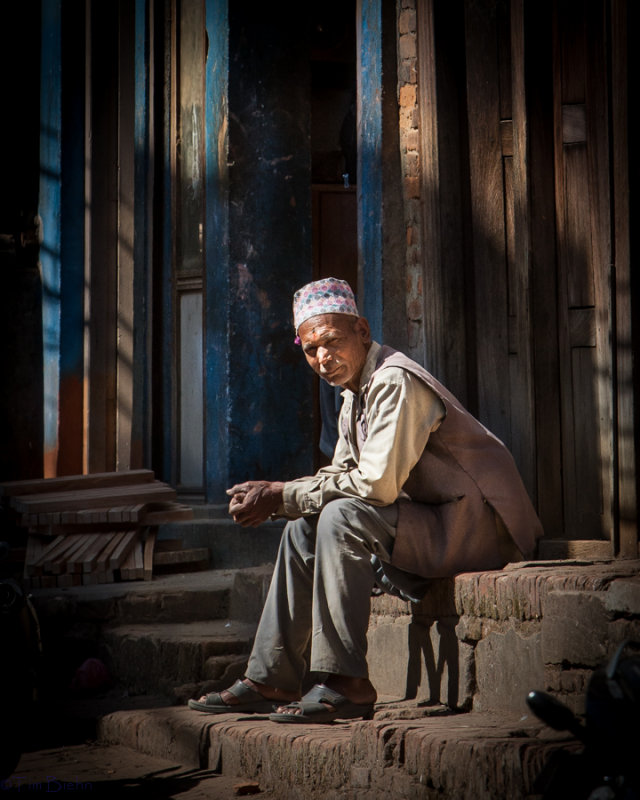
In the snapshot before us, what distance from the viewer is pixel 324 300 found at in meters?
4.33

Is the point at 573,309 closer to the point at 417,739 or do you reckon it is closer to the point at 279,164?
the point at 417,739

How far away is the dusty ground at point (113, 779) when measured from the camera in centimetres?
385

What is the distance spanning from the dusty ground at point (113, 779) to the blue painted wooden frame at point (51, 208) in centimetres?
481

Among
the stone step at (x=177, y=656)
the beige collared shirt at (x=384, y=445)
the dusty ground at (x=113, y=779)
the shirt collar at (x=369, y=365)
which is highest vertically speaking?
the shirt collar at (x=369, y=365)

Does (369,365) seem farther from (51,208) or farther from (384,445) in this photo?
(51,208)

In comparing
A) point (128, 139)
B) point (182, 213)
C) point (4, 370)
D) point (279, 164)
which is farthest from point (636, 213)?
point (4, 370)

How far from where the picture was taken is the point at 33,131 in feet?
35.8

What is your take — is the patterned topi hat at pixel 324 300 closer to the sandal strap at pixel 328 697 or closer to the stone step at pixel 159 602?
the sandal strap at pixel 328 697

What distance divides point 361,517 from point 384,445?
27 cm

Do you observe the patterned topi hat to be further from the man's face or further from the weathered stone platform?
the weathered stone platform

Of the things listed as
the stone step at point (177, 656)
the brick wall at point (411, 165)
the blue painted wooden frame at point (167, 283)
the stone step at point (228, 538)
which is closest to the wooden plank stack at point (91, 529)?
the stone step at point (228, 538)

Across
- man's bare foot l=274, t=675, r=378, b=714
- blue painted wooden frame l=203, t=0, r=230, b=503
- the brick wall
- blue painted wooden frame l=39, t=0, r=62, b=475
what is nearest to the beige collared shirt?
man's bare foot l=274, t=675, r=378, b=714

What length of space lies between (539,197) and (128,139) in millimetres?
4618

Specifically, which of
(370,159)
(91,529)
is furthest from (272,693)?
(370,159)
